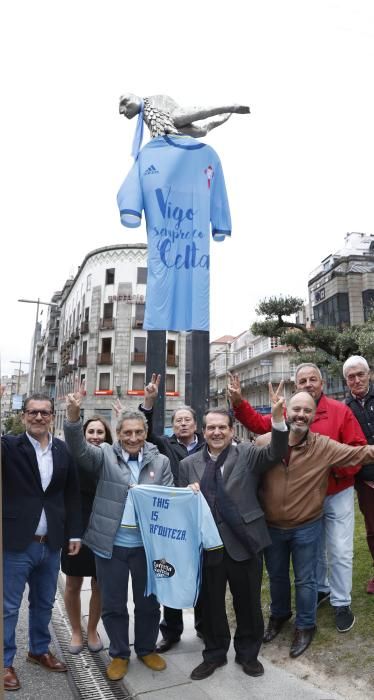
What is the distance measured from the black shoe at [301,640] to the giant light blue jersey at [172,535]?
2.92 feet

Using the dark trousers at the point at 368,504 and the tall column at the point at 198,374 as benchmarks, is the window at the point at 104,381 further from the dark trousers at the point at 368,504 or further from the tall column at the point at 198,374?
the dark trousers at the point at 368,504

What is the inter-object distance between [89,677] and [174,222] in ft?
20.1

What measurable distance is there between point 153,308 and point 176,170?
2334mm

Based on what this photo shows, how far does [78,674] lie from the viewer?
3664mm

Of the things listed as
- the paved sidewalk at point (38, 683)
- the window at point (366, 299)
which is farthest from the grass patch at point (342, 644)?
the window at point (366, 299)

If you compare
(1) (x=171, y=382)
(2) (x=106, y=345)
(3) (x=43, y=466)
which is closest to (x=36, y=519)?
(3) (x=43, y=466)

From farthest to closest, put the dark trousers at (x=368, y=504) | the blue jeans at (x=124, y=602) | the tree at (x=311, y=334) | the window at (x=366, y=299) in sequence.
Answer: the window at (x=366, y=299)
the tree at (x=311, y=334)
the dark trousers at (x=368, y=504)
the blue jeans at (x=124, y=602)

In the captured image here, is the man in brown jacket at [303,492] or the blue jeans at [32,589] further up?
the man in brown jacket at [303,492]

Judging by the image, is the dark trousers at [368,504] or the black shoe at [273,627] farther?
the dark trousers at [368,504]

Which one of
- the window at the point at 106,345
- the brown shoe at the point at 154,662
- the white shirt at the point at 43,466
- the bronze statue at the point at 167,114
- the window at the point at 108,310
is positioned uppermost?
the window at the point at 108,310

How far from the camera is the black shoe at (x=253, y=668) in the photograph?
3.40 meters

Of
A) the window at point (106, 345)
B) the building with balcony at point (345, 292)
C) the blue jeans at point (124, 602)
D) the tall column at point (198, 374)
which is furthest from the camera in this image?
the window at point (106, 345)

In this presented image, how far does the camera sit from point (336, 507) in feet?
12.8

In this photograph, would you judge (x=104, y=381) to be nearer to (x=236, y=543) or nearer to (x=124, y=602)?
(x=124, y=602)
